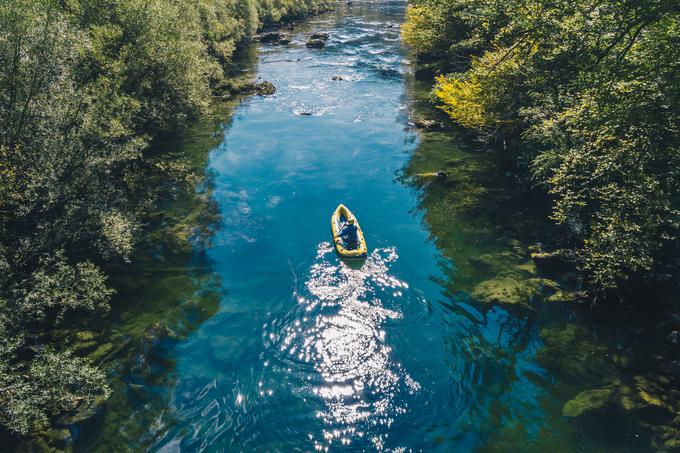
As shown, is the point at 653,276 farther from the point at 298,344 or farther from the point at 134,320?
the point at 134,320

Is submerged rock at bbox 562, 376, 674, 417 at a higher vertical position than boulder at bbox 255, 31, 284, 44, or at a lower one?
lower

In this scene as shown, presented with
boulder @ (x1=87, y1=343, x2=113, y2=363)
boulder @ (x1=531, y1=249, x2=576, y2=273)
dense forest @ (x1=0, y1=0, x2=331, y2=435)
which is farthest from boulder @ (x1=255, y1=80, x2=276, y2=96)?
boulder @ (x1=87, y1=343, x2=113, y2=363)

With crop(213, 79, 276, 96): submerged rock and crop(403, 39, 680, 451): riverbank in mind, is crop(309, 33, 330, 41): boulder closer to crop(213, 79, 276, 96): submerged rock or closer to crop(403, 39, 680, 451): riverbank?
crop(213, 79, 276, 96): submerged rock

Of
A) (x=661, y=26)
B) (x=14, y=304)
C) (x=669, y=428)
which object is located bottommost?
(x=669, y=428)

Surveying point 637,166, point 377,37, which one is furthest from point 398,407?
point 377,37

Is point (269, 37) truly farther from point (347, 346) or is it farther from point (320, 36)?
point (347, 346)

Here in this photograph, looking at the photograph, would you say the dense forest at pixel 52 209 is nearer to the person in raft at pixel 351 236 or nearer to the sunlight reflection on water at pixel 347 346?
the sunlight reflection on water at pixel 347 346

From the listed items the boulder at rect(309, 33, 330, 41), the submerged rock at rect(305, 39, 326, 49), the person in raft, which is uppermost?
the boulder at rect(309, 33, 330, 41)

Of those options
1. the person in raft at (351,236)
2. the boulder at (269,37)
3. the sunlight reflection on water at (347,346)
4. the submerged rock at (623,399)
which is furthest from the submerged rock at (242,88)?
the submerged rock at (623,399)
